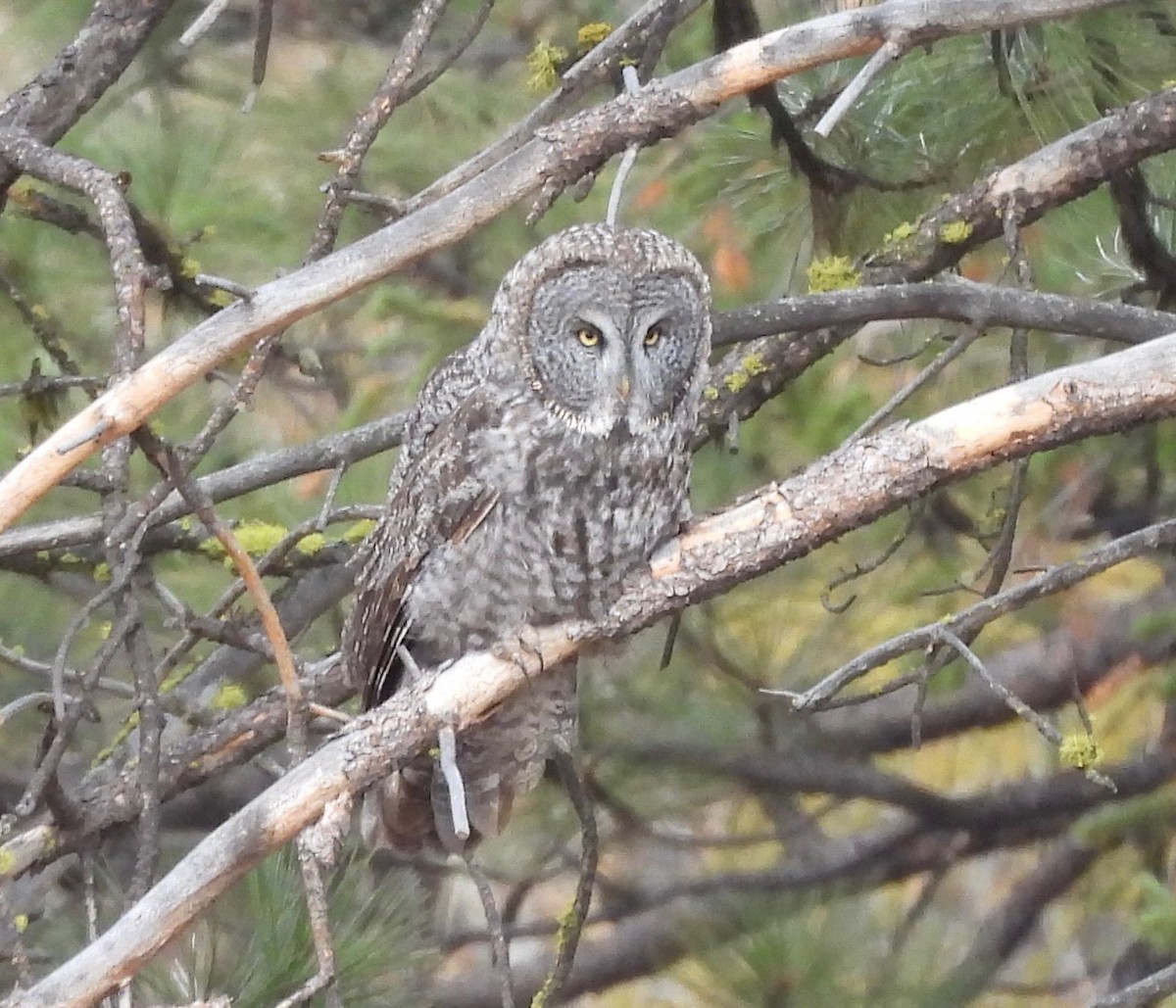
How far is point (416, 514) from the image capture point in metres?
2.38

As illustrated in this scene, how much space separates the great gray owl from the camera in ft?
7.48

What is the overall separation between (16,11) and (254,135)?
20.8 inches

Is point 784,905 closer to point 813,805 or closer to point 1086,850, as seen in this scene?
point 1086,850

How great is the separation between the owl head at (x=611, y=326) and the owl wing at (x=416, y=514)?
0.12 m

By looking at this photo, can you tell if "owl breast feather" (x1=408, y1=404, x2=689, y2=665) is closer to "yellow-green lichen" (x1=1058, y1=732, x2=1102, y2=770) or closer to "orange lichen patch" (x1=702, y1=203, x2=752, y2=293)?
"yellow-green lichen" (x1=1058, y1=732, x2=1102, y2=770)

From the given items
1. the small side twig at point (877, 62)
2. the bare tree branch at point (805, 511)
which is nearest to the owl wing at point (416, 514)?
the bare tree branch at point (805, 511)

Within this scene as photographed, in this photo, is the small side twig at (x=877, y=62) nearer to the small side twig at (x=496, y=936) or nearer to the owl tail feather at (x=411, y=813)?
the small side twig at (x=496, y=936)

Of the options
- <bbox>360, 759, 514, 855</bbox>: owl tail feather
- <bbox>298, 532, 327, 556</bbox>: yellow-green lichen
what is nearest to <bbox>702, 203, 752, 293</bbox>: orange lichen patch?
<bbox>298, 532, 327, 556</bbox>: yellow-green lichen

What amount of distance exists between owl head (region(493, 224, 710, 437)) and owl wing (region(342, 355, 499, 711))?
0.12 metres

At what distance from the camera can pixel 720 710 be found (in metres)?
3.00

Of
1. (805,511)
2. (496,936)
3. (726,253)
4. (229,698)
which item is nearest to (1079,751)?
(805,511)

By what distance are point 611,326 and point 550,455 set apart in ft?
0.66

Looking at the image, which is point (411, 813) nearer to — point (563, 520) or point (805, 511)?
point (563, 520)

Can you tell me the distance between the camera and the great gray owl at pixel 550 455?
228 centimetres
